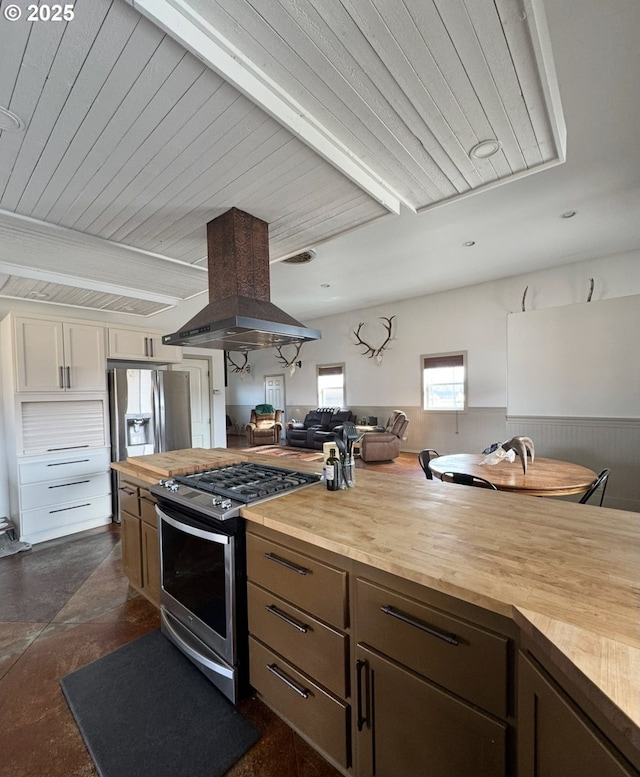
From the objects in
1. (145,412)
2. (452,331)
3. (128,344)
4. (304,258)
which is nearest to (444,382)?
(452,331)

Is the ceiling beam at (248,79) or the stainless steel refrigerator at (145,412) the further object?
the stainless steel refrigerator at (145,412)

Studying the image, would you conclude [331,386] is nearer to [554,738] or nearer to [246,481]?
[246,481]

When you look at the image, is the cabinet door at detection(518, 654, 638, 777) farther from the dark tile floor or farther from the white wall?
the white wall

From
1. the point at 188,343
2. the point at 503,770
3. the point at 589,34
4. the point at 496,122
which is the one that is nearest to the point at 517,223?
the point at 589,34

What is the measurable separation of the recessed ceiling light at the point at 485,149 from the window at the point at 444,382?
4.96 m

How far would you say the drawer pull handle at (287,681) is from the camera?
1326 millimetres

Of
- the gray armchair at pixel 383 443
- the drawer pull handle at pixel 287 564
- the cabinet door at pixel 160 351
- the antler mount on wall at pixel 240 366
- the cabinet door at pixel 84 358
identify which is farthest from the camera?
the antler mount on wall at pixel 240 366

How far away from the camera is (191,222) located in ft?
7.32

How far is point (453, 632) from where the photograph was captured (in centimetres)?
93

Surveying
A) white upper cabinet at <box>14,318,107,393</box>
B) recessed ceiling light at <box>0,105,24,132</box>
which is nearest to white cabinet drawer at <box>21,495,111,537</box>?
white upper cabinet at <box>14,318,107,393</box>

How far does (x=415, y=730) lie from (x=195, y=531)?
1.13 metres

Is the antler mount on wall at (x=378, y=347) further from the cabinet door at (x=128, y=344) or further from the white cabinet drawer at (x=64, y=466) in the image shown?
the white cabinet drawer at (x=64, y=466)

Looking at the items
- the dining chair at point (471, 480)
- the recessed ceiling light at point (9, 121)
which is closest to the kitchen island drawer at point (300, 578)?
the dining chair at point (471, 480)

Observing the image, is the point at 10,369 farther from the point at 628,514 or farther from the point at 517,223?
the point at 517,223
